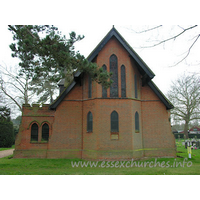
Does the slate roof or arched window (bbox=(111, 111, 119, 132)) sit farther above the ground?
the slate roof

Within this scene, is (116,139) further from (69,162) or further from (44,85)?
(44,85)

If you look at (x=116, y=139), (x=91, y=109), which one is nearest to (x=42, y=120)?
(x=91, y=109)

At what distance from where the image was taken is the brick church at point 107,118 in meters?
15.6

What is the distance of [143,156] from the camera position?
16.6 metres

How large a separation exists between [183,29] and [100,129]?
1056cm

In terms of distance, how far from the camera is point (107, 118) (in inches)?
616

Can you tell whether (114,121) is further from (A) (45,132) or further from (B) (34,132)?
(B) (34,132)

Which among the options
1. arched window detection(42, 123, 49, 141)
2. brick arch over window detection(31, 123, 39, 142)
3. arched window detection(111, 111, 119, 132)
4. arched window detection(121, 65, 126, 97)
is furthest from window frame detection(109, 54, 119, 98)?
brick arch over window detection(31, 123, 39, 142)

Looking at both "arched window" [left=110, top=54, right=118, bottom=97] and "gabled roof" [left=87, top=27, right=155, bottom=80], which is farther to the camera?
"arched window" [left=110, top=54, right=118, bottom=97]

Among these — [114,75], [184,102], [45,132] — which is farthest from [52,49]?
[184,102]

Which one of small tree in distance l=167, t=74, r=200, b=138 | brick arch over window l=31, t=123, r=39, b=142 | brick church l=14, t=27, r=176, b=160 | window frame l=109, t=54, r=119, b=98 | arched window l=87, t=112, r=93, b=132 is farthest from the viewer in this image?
small tree in distance l=167, t=74, r=200, b=138

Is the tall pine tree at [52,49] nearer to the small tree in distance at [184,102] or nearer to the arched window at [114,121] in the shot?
the arched window at [114,121]

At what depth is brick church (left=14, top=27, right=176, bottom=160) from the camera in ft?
51.1

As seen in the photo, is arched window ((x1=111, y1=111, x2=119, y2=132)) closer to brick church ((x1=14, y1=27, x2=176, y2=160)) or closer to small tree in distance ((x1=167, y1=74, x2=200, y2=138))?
brick church ((x1=14, y1=27, x2=176, y2=160))
